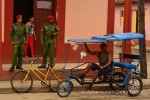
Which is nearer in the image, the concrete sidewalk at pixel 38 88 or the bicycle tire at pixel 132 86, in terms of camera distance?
the bicycle tire at pixel 132 86

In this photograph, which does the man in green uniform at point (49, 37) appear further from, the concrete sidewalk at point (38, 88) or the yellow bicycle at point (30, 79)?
the yellow bicycle at point (30, 79)

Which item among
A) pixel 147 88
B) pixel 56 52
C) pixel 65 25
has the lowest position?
pixel 147 88

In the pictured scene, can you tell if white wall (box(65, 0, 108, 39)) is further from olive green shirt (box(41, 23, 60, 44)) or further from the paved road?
the paved road

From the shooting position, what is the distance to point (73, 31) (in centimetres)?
1573

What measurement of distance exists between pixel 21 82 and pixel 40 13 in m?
4.69

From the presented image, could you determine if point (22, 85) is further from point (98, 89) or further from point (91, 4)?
point (91, 4)

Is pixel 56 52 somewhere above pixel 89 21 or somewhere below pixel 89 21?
below

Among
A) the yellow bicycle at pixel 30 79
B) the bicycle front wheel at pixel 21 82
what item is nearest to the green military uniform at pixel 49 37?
the yellow bicycle at pixel 30 79

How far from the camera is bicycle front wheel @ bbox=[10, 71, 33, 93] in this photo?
11891 millimetres

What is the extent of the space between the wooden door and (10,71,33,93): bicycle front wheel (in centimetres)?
424

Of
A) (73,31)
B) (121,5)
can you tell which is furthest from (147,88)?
(121,5)

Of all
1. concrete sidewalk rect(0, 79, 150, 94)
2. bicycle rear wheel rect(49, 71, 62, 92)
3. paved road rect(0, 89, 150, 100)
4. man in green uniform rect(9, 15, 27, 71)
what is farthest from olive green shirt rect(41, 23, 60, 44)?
paved road rect(0, 89, 150, 100)

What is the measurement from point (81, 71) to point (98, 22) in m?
4.12

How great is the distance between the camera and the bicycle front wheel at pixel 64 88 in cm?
1135
